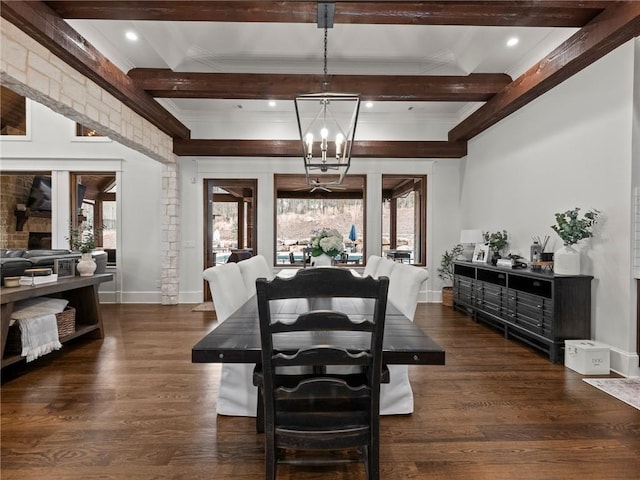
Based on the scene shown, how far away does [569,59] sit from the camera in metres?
3.24

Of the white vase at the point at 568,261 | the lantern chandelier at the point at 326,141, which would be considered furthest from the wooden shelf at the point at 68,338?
the white vase at the point at 568,261

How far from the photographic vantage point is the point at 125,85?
13.0 feet

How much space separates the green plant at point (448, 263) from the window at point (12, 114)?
25.7ft

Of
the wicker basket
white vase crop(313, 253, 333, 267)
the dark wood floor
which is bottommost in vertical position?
the dark wood floor

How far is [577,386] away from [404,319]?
1864 mm

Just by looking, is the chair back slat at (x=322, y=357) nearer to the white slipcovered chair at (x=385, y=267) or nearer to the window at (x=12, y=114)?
the white slipcovered chair at (x=385, y=267)

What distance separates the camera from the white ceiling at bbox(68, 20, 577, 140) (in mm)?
3539

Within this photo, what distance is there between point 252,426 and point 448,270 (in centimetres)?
493

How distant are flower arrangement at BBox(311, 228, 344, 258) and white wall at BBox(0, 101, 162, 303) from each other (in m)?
4.08

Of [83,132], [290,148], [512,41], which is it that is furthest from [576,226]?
[83,132]

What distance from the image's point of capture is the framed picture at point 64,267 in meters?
3.68

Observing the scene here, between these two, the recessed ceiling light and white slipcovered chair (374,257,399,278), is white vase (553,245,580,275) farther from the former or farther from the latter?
the recessed ceiling light

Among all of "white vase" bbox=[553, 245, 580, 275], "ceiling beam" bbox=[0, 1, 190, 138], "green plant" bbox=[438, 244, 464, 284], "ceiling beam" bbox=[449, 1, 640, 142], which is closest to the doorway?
"ceiling beam" bbox=[0, 1, 190, 138]

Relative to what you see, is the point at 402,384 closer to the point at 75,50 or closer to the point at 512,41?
the point at 512,41
